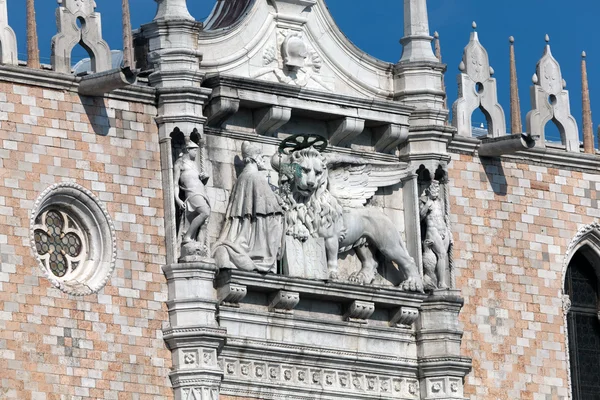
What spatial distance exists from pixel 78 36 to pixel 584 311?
1002 cm

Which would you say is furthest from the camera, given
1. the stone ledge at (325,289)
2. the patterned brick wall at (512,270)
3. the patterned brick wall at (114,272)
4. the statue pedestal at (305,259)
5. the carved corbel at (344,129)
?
the patterned brick wall at (512,270)

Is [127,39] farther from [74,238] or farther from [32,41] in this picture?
[74,238]

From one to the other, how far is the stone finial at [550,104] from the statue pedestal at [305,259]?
202 inches

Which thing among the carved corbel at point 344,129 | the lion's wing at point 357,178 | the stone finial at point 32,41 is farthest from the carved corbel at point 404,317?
the stone finial at point 32,41

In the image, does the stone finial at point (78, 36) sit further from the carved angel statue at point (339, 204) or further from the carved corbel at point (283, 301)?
the carved corbel at point (283, 301)

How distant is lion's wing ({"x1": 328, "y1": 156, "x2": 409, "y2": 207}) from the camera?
132ft

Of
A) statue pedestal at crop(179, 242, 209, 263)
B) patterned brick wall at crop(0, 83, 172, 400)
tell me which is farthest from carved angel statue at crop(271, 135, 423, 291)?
patterned brick wall at crop(0, 83, 172, 400)

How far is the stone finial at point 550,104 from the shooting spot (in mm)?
43094

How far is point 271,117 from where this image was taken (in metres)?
39.3

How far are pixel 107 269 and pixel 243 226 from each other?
228cm

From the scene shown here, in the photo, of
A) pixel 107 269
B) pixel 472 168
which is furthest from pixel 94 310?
pixel 472 168

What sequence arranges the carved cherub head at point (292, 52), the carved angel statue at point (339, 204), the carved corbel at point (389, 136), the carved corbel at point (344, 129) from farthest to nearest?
the carved corbel at point (389, 136) → the carved corbel at point (344, 129) → the carved cherub head at point (292, 52) → the carved angel statue at point (339, 204)

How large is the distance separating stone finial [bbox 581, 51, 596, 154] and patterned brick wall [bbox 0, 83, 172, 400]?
8.30m

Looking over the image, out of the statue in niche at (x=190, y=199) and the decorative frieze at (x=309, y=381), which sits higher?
the statue in niche at (x=190, y=199)
